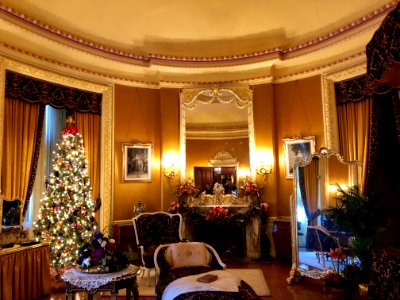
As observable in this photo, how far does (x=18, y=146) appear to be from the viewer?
6.71 m

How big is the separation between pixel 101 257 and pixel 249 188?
478cm

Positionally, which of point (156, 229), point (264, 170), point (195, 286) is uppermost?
point (264, 170)

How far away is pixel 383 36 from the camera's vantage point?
3090 millimetres

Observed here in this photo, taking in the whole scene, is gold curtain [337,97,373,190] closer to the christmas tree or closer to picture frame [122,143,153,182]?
picture frame [122,143,153,182]

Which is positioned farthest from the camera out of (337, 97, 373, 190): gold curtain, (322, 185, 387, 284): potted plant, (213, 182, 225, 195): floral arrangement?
(213, 182, 225, 195): floral arrangement

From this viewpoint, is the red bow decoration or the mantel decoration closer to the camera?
the red bow decoration

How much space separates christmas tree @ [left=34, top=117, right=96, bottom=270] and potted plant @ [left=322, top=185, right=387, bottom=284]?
496 centimetres

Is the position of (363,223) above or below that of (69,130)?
below

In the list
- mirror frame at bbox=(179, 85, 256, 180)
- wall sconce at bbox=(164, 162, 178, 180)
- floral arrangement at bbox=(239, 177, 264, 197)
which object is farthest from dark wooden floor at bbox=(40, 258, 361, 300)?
wall sconce at bbox=(164, 162, 178, 180)

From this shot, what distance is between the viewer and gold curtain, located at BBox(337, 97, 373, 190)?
709 centimetres

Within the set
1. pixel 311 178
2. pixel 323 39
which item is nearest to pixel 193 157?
pixel 311 178

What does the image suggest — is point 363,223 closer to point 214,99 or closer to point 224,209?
point 224,209

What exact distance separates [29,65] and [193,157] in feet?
14.4

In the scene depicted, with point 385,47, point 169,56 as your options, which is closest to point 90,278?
point 385,47
